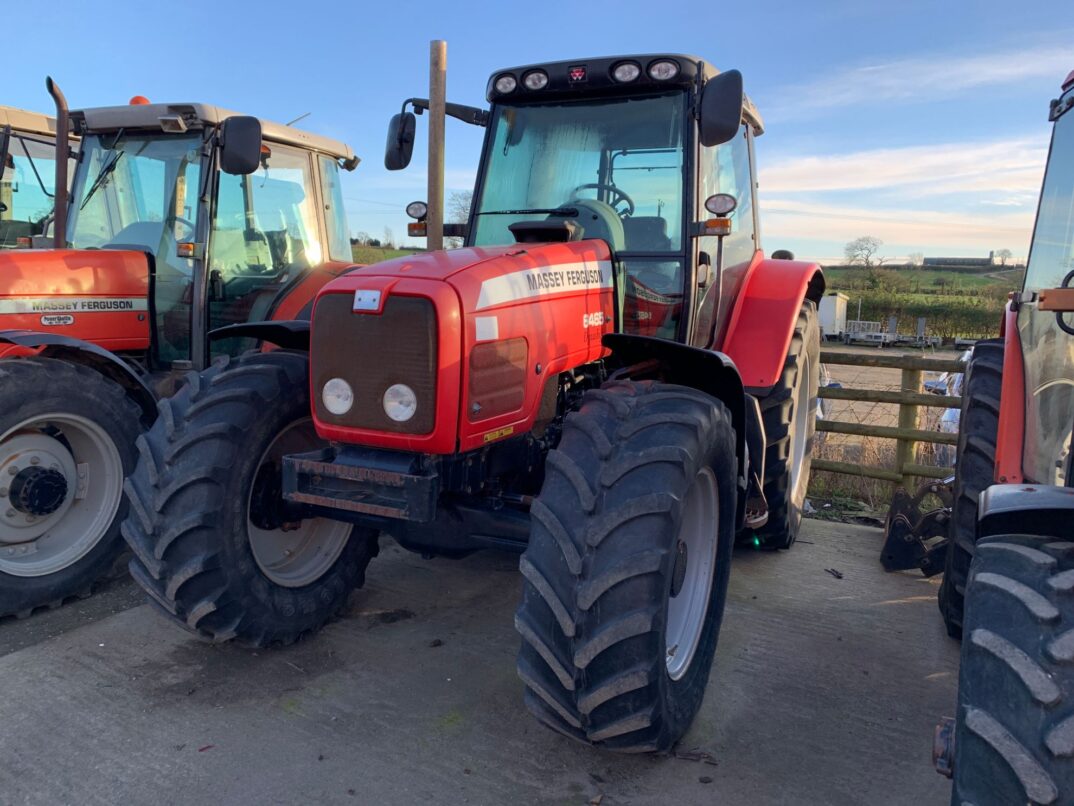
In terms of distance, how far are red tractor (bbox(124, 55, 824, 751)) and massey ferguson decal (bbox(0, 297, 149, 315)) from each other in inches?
74.2

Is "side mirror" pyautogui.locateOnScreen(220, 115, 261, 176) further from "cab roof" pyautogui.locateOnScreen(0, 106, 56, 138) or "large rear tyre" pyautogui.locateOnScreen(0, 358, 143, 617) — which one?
"cab roof" pyautogui.locateOnScreen(0, 106, 56, 138)

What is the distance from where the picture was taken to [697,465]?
8.43 ft

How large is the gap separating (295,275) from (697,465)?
12.5 feet

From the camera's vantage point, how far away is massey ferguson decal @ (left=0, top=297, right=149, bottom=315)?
4375 millimetres

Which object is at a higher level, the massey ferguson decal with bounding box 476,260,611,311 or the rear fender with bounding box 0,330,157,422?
the massey ferguson decal with bounding box 476,260,611,311

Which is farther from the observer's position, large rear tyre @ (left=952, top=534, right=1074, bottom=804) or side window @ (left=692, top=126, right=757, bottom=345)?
side window @ (left=692, top=126, right=757, bottom=345)

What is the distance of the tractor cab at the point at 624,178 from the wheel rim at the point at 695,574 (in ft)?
2.89

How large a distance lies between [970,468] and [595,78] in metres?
2.39

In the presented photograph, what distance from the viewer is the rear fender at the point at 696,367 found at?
9.63ft

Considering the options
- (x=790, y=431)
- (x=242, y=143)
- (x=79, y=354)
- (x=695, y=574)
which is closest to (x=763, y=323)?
(x=790, y=431)

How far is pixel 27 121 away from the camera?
6.42 m

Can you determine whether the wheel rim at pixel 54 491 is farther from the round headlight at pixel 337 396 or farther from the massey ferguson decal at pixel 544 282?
the massey ferguson decal at pixel 544 282

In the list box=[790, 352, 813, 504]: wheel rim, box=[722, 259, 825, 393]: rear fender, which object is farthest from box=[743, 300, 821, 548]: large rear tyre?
box=[722, 259, 825, 393]: rear fender

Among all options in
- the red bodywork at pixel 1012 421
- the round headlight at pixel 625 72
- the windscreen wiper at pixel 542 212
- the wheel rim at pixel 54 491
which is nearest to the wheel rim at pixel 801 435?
the red bodywork at pixel 1012 421
